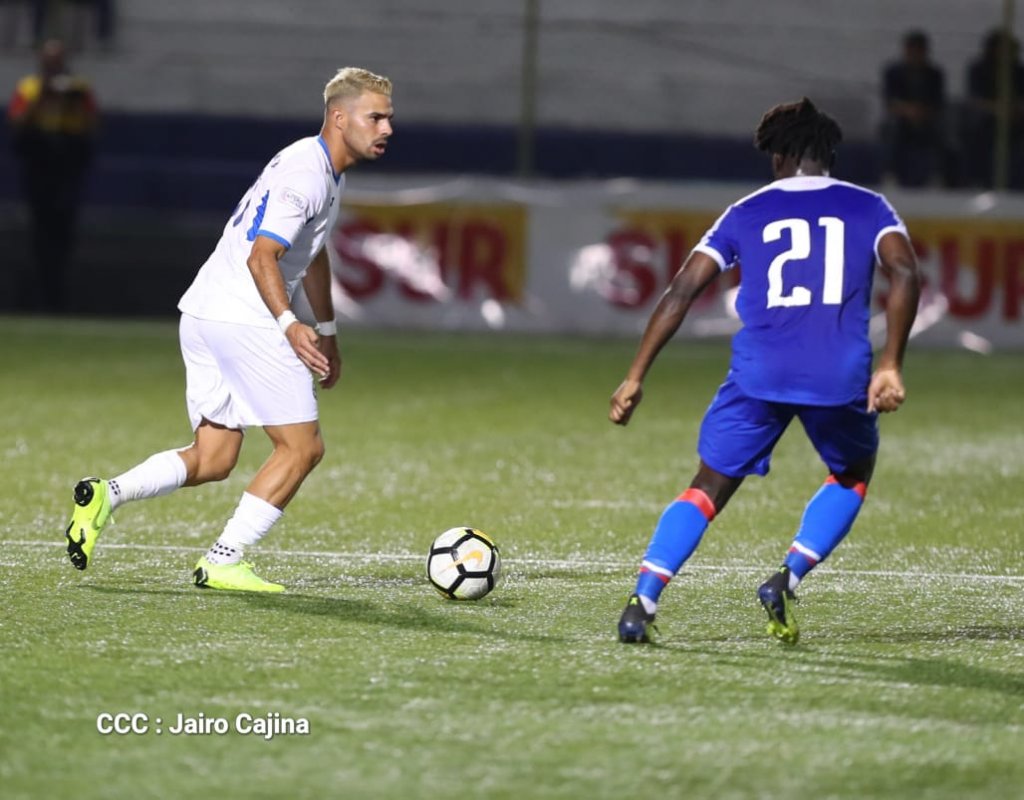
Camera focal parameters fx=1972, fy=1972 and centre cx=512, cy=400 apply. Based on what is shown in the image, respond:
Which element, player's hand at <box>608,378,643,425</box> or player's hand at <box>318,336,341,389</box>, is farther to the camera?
player's hand at <box>318,336,341,389</box>

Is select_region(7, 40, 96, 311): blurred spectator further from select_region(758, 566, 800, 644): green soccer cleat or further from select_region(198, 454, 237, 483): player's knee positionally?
select_region(758, 566, 800, 644): green soccer cleat

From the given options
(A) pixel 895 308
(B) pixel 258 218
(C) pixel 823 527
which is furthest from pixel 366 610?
(A) pixel 895 308

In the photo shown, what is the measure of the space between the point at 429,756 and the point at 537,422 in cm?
802

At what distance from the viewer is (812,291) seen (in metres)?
5.86

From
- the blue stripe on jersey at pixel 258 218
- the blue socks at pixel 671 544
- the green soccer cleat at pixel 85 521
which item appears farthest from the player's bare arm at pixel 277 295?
the blue socks at pixel 671 544

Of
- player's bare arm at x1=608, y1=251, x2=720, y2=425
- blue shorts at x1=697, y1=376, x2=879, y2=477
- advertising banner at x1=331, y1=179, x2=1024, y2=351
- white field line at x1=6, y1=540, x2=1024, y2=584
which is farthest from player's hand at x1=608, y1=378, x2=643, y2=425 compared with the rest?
advertising banner at x1=331, y1=179, x2=1024, y2=351

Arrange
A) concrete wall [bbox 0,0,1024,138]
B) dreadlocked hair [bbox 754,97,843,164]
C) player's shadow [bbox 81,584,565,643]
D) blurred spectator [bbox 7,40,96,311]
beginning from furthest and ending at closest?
concrete wall [bbox 0,0,1024,138]
blurred spectator [bbox 7,40,96,311]
player's shadow [bbox 81,584,565,643]
dreadlocked hair [bbox 754,97,843,164]

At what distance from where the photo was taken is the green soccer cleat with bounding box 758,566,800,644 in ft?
19.4

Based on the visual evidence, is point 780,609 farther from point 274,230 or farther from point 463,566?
point 274,230

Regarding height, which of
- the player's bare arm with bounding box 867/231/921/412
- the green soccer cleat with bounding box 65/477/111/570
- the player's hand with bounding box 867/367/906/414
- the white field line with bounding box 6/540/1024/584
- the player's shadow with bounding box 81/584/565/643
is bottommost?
the white field line with bounding box 6/540/1024/584

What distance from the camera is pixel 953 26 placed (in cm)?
2273

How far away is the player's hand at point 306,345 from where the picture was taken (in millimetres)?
6324

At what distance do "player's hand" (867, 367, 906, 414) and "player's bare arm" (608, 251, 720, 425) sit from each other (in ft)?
1.93

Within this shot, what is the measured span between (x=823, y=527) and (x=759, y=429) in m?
0.40
